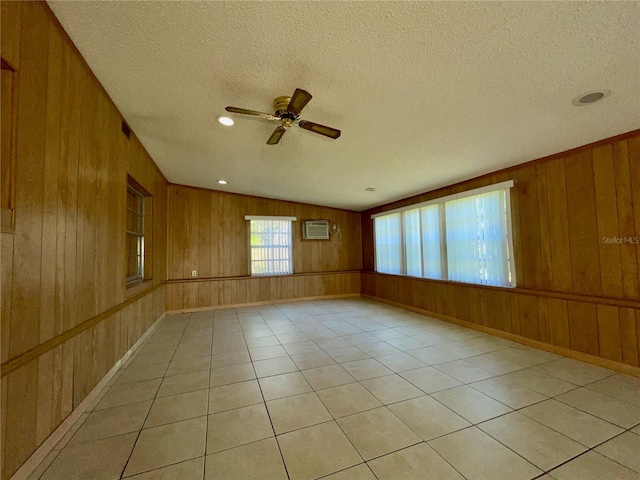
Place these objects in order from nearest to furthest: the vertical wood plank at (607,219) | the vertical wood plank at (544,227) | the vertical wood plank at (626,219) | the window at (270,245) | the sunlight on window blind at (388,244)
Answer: the vertical wood plank at (626,219) → the vertical wood plank at (607,219) → the vertical wood plank at (544,227) → the sunlight on window blind at (388,244) → the window at (270,245)

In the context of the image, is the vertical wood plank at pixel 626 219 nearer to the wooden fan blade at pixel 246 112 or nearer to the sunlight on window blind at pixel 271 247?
the wooden fan blade at pixel 246 112

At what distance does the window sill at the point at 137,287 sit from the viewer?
2.86 m

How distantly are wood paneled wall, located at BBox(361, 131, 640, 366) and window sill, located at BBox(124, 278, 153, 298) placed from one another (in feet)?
14.8

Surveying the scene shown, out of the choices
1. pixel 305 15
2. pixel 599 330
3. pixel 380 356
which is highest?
pixel 305 15

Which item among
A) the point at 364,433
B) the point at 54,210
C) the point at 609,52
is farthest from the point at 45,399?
the point at 609,52

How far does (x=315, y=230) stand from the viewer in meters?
6.22

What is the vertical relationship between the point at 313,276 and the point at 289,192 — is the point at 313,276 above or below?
below

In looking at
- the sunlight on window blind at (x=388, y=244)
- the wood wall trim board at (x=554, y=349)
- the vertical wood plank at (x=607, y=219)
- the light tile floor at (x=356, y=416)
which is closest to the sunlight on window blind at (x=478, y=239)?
the wood wall trim board at (x=554, y=349)

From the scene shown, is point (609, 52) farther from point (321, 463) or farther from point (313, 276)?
point (313, 276)

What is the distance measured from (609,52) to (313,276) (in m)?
5.45

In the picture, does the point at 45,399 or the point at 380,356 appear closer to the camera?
the point at 45,399

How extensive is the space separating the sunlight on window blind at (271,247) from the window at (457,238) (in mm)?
2333

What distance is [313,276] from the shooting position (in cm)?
623

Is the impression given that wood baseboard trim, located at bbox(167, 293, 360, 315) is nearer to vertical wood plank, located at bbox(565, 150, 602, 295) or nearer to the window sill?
the window sill
